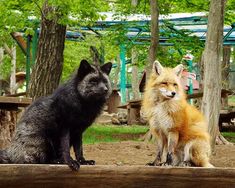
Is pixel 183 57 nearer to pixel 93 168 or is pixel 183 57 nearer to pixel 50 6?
pixel 50 6

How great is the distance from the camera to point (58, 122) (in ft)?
12.8

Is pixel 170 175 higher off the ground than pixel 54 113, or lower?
lower

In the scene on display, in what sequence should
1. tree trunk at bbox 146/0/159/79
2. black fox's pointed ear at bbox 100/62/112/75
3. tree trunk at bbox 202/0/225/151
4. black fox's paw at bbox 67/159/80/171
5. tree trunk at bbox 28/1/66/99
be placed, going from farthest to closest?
tree trunk at bbox 146/0/159/79 → tree trunk at bbox 28/1/66/99 → tree trunk at bbox 202/0/225/151 → black fox's pointed ear at bbox 100/62/112/75 → black fox's paw at bbox 67/159/80/171

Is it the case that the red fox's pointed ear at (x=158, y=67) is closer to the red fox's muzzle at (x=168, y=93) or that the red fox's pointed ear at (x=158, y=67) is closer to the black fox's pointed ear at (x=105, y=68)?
the red fox's muzzle at (x=168, y=93)

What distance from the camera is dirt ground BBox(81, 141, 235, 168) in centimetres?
955

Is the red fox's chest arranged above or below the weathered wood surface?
above

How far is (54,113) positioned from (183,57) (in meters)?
12.1

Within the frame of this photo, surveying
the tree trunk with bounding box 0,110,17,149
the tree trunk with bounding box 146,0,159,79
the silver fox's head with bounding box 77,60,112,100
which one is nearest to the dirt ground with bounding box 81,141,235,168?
the tree trunk with bounding box 0,110,17,149

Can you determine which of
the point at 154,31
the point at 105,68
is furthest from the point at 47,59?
the point at 105,68

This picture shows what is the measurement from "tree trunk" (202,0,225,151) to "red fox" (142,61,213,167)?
4554 mm

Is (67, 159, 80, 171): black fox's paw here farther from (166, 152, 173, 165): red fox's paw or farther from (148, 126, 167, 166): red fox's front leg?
(148, 126, 167, 166): red fox's front leg

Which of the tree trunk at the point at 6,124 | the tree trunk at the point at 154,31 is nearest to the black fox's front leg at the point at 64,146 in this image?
the tree trunk at the point at 6,124

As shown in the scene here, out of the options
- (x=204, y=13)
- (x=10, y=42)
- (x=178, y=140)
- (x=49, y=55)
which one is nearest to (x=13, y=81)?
(x=10, y=42)

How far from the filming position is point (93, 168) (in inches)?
136
